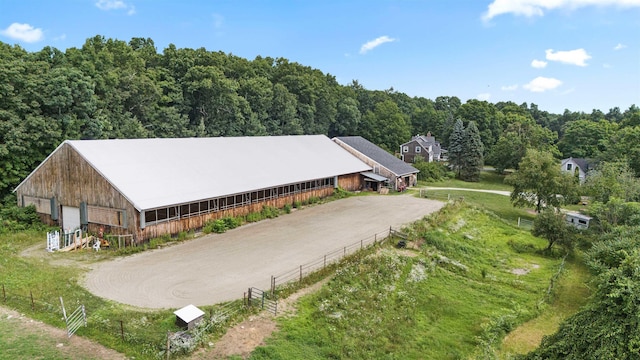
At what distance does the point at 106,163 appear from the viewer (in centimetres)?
2259

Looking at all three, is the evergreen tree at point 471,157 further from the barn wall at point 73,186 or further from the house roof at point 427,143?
the barn wall at point 73,186

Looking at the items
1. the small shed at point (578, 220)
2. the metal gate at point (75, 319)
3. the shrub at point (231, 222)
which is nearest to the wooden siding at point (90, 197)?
the shrub at point (231, 222)

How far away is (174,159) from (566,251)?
84.4 feet

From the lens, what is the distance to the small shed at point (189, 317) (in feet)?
43.4

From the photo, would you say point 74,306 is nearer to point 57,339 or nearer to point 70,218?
point 57,339

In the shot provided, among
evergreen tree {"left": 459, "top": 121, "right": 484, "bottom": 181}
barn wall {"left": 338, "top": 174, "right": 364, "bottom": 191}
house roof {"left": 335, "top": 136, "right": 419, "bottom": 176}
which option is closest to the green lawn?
house roof {"left": 335, "top": 136, "right": 419, "bottom": 176}

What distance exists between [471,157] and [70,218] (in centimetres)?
4827

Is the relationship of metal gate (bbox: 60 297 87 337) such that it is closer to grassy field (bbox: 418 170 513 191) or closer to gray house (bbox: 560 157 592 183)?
grassy field (bbox: 418 170 513 191)

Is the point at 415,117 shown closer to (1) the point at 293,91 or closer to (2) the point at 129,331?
(1) the point at 293,91

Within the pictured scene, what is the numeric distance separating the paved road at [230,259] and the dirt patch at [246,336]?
6.30 feet

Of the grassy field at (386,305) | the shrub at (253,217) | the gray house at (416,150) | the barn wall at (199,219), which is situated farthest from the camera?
the gray house at (416,150)

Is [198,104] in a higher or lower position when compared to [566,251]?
higher

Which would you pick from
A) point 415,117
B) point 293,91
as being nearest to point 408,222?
point 293,91

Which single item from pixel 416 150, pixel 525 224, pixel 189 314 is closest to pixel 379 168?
pixel 525 224
